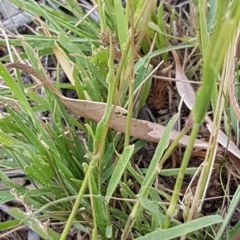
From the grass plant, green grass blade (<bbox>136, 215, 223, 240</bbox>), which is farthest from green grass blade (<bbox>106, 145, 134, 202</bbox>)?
green grass blade (<bbox>136, 215, 223, 240</bbox>)

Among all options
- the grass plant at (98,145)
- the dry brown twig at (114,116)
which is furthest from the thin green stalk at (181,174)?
the dry brown twig at (114,116)

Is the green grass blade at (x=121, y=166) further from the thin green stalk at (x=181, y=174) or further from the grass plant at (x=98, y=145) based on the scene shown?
the thin green stalk at (x=181, y=174)

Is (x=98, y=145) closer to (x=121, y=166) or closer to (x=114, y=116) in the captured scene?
(x=121, y=166)

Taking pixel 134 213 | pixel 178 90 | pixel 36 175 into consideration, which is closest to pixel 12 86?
pixel 36 175

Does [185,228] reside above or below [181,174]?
below

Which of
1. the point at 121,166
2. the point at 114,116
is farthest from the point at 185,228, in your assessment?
the point at 114,116

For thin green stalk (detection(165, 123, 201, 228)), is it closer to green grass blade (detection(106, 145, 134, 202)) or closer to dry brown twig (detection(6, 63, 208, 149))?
green grass blade (detection(106, 145, 134, 202))

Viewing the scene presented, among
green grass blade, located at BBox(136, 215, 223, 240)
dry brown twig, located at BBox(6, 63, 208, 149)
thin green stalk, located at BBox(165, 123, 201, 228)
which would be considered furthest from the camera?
dry brown twig, located at BBox(6, 63, 208, 149)

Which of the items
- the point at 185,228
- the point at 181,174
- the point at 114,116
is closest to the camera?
the point at 181,174

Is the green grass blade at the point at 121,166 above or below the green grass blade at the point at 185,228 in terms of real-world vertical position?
above

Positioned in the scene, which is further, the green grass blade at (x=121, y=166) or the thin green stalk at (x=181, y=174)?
the green grass blade at (x=121, y=166)

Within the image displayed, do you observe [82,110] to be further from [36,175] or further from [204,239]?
[204,239]
